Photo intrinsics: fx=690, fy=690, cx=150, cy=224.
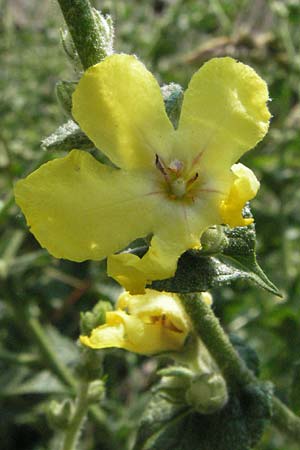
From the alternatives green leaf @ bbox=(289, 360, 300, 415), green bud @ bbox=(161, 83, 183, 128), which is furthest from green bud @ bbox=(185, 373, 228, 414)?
green bud @ bbox=(161, 83, 183, 128)

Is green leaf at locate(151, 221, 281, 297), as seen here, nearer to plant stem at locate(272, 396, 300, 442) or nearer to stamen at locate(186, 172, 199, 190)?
stamen at locate(186, 172, 199, 190)

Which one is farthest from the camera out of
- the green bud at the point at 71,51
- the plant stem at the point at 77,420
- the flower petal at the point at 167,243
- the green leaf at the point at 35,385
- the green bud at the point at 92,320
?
the green leaf at the point at 35,385

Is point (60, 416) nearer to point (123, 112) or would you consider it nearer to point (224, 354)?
point (224, 354)

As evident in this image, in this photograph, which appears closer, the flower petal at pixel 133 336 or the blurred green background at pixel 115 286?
the flower petal at pixel 133 336

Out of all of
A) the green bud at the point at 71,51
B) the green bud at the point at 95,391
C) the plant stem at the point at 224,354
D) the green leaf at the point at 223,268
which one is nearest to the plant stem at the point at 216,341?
the plant stem at the point at 224,354

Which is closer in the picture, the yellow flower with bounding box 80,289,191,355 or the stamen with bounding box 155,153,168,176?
the stamen with bounding box 155,153,168,176

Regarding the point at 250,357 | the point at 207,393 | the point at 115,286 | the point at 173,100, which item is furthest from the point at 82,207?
the point at 115,286

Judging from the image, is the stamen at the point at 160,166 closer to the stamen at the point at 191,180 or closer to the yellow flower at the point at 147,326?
the stamen at the point at 191,180
